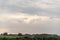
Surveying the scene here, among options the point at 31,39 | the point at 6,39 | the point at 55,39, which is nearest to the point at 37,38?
the point at 31,39

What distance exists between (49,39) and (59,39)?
3322 mm

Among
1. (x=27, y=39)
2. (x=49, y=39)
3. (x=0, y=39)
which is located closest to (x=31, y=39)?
(x=27, y=39)

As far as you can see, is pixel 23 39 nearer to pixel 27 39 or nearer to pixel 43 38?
pixel 27 39

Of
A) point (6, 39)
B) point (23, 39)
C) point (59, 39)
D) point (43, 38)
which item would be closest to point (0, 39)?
point (6, 39)

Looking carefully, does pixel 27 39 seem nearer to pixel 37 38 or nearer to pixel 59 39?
pixel 37 38

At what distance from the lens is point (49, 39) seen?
2297 inches

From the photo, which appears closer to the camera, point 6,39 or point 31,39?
point 31,39

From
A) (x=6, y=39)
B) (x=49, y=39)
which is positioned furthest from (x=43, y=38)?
(x=6, y=39)

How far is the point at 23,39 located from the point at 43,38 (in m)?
6.61

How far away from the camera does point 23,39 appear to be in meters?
55.5

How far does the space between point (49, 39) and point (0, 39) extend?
598 inches

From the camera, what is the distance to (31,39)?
56.6 m

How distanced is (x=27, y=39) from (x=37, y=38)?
10.3ft

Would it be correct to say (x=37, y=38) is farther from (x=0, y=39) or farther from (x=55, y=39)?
(x=0, y=39)
